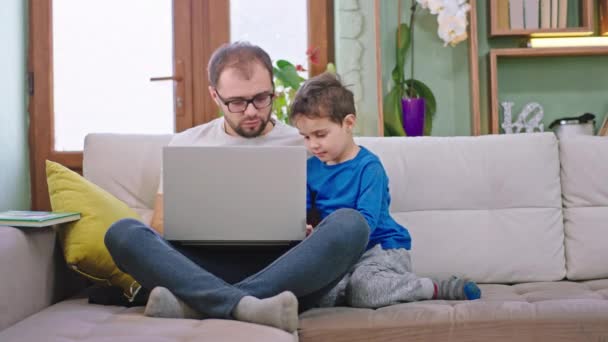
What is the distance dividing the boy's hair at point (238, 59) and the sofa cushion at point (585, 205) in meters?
0.97

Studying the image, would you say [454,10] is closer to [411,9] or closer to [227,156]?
[411,9]

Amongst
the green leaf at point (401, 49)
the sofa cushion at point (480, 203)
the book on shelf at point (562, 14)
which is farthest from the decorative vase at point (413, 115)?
the sofa cushion at point (480, 203)

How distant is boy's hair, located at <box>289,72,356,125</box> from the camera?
1917mm

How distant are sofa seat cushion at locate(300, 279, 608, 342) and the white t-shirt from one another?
0.59 metres

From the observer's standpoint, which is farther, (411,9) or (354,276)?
(411,9)

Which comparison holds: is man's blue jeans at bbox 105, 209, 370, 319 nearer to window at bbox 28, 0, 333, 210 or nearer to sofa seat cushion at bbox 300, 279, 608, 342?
sofa seat cushion at bbox 300, 279, 608, 342

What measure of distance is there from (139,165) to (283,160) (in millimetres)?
721

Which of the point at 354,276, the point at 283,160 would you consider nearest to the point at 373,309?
the point at 354,276

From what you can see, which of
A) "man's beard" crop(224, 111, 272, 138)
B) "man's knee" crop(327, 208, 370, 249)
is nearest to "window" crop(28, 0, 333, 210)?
"man's beard" crop(224, 111, 272, 138)

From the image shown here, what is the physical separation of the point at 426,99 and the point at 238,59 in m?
1.36

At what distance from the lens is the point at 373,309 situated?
5.55 ft

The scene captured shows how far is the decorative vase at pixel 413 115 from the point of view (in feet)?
9.87

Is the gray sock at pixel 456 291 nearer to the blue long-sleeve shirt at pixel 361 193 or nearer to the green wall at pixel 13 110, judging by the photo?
the blue long-sleeve shirt at pixel 361 193

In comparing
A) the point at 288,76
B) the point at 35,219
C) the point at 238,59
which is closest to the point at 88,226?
the point at 35,219
